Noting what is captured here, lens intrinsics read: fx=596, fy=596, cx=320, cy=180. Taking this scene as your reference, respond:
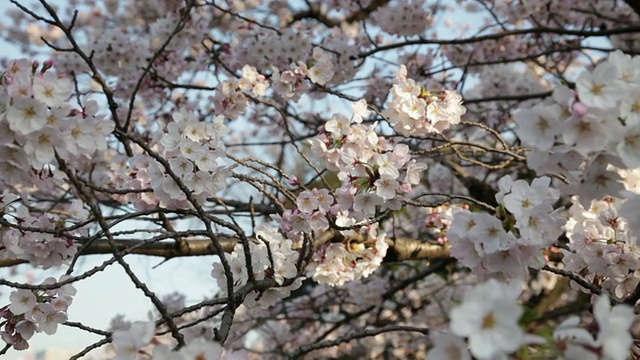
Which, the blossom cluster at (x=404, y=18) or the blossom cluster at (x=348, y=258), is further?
the blossom cluster at (x=404, y=18)

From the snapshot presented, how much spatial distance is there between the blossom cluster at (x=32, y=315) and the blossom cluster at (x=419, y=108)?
122 centimetres

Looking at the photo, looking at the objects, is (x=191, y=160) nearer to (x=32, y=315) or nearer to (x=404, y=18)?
(x=32, y=315)

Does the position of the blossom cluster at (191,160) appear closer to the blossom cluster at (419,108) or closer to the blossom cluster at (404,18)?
the blossom cluster at (419,108)

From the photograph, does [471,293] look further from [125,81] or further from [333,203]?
[125,81]

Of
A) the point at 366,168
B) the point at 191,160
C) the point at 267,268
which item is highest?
the point at 191,160

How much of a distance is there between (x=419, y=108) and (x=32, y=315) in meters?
1.38

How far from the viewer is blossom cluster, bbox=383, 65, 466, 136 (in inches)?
81.5

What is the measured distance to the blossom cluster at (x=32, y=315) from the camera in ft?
5.58

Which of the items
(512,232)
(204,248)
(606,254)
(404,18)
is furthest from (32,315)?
(404,18)

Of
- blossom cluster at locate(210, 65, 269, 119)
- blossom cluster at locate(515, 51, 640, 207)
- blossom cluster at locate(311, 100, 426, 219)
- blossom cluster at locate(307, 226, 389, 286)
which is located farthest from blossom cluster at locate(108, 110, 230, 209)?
blossom cluster at locate(515, 51, 640, 207)

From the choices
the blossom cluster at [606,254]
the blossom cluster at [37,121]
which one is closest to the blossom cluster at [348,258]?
the blossom cluster at [606,254]

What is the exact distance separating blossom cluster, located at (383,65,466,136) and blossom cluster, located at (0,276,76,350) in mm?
1217

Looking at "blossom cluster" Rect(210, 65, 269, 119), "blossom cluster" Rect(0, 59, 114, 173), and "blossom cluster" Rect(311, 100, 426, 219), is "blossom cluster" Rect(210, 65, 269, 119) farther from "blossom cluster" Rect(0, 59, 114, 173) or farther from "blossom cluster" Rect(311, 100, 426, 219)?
"blossom cluster" Rect(0, 59, 114, 173)

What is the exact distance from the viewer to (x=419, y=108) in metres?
2.07
